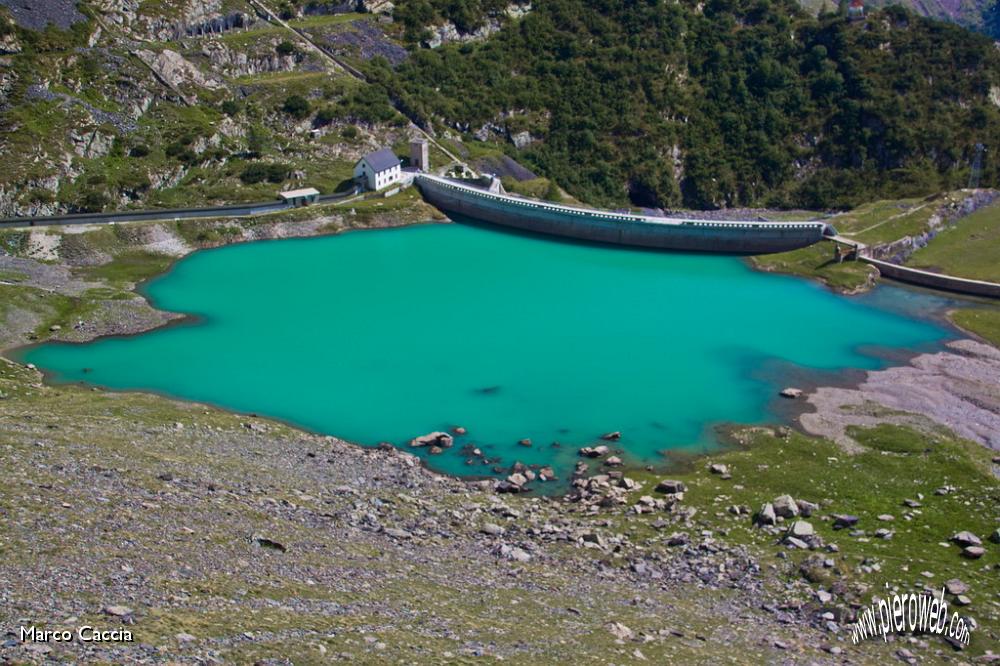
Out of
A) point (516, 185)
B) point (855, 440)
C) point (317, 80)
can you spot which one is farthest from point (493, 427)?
point (317, 80)

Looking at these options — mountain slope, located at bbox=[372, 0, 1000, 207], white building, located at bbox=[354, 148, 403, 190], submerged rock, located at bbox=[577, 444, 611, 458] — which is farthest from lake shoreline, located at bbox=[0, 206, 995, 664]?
mountain slope, located at bbox=[372, 0, 1000, 207]

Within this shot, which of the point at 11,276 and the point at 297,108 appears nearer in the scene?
the point at 11,276

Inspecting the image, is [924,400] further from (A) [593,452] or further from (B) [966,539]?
(A) [593,452]

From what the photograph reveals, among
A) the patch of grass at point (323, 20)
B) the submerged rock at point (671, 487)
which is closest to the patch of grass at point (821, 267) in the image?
the submerged rock at point (671, 487)

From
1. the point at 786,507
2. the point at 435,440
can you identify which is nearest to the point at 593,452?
the point at 435,440

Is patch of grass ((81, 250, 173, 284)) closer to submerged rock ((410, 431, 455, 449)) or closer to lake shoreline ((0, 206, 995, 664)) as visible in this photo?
lake shoreline ((0, 206, 995, 664))
